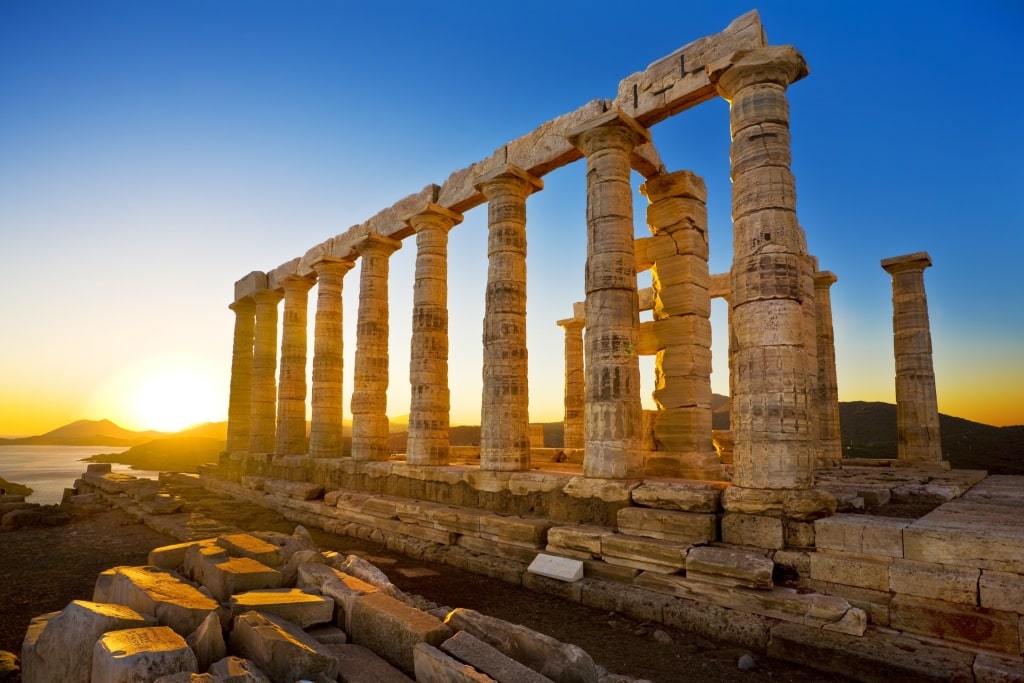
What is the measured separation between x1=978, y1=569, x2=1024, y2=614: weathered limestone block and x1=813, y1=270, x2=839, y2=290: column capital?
1294 cm

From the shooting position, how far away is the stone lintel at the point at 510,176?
12.2 m

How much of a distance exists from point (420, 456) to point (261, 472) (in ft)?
28.7

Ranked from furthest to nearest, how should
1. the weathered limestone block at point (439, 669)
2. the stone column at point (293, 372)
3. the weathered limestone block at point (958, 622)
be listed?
the stone column at point (293, 372)
the weathered limestone block at point (958, 622)
the weathered limestone block at point (439, 669)

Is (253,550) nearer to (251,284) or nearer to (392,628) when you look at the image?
(392,628)

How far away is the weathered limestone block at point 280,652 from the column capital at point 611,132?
929 cm

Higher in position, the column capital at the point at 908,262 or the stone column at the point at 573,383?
the column capital at the point at 908,262

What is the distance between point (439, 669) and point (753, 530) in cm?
495

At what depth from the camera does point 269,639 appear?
4496mm

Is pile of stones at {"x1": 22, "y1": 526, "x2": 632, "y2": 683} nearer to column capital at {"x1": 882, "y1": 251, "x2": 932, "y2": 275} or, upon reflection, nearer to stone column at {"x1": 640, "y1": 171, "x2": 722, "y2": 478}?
stone column at {"x1": 640, "y1": 171, "x2": 722, "y2": 478}

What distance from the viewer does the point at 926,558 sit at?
6.11 meters

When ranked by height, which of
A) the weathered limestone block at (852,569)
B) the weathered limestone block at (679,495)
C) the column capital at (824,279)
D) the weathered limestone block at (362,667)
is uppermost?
the column capital at (824,279)

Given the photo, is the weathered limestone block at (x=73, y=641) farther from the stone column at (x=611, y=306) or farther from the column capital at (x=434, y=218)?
the column capital at (x=434, y=218)

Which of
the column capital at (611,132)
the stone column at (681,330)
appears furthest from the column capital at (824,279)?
the column capital at (611,132)

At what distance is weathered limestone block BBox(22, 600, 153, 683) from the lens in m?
4.61
